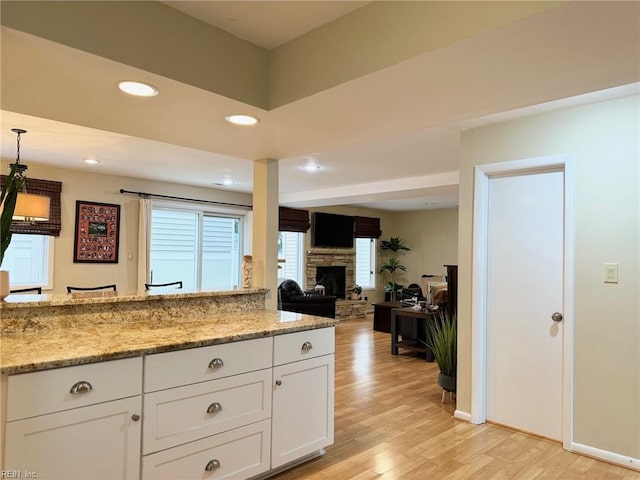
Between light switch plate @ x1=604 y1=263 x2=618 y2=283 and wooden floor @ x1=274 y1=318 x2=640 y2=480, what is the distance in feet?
3.76

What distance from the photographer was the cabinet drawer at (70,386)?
58.4 inches

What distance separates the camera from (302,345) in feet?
7.95

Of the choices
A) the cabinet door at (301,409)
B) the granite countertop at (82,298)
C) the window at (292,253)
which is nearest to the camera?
the granite countertop at (82,298)

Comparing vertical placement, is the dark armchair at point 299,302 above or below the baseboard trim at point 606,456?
above

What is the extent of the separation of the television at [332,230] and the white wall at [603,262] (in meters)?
6.03

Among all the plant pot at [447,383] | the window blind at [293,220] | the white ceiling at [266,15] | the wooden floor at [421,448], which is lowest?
the wooden floor at [421,448]

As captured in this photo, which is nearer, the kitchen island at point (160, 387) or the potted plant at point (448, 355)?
the kitchen island at point (160, 387)

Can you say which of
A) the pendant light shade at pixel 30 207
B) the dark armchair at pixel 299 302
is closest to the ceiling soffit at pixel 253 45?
the pendant light shade at pixel 30 207

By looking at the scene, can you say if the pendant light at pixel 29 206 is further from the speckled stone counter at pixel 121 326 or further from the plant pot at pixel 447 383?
Result: the plant pot at pixel 447 383

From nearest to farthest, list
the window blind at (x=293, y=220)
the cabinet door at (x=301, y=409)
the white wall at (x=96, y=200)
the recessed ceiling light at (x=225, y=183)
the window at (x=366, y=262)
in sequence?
the cabinet door at (x=301, y=409) < the white wall at (x=96, y=200) < the recessed ceiling light at (x=225, y=183) < the window blind at (x=293, y=220) < the window at (x=366, y=262)

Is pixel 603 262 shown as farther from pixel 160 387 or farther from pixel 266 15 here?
pixel 160 387

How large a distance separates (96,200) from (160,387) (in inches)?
187

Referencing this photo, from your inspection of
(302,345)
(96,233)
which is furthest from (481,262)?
(96,233)

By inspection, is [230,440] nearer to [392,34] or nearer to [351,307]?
[392,34]
